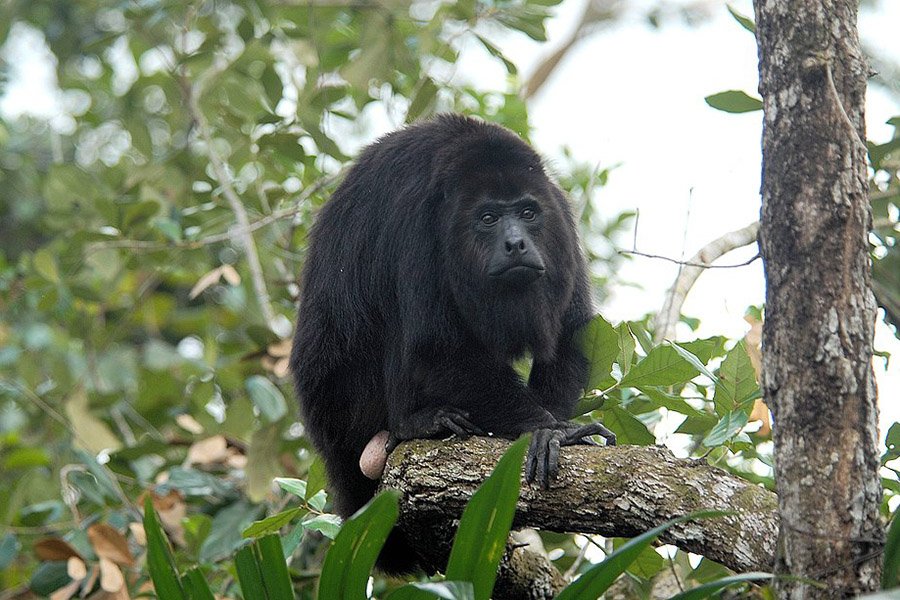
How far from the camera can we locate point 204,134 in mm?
4711

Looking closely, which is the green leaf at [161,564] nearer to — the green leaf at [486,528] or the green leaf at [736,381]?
the green leaf at [486,528]

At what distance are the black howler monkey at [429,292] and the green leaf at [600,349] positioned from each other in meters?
0.25

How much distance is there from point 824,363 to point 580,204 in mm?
2675

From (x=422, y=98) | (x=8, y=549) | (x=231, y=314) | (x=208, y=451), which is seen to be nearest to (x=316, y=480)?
(x=208, y=451)

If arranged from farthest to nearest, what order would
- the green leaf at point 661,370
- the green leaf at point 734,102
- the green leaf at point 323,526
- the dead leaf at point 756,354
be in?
the dead leaf at point 756,354
the green leaf at point 734,102
the green leaf at point 323,526
the green leaf at point 661,370

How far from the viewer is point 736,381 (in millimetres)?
2570

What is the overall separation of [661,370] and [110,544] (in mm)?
2129

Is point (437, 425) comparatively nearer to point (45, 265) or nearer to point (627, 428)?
point (627, 428)

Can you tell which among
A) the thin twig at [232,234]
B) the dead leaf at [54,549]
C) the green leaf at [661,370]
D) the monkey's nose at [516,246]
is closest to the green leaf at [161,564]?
the green leaf at [661,370]

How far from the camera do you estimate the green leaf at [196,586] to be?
2.25 metres

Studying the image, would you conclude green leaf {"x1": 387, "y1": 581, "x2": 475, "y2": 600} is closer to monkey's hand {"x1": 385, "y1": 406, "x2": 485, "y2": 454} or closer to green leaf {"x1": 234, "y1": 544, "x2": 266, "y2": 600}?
green leaf {"x1": 234, "y1": 544, "x2": 266, "y2": 600}

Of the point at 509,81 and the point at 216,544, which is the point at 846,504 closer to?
the point at 216,544

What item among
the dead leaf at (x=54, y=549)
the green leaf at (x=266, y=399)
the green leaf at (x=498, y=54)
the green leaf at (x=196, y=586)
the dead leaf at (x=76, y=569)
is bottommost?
the dead leaf at (x=54, y=549)

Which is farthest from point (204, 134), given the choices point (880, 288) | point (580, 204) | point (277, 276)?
point (880, 288)
